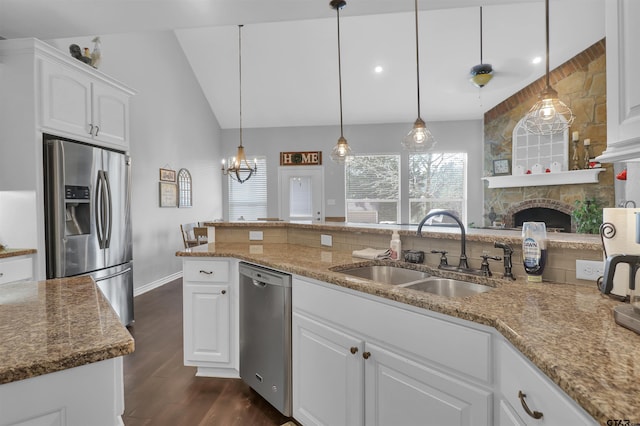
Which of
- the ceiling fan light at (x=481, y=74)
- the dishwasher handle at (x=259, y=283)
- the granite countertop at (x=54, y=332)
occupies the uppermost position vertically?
the ceiling fan light at (x=481, y=74)

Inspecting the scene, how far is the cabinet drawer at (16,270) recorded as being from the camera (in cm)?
233

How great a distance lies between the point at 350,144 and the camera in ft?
24.5

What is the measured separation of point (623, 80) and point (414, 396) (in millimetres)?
1228

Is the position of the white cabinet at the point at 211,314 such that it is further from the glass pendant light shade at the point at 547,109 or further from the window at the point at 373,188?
the window at the point at 373,188

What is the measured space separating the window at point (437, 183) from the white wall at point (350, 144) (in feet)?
0.39

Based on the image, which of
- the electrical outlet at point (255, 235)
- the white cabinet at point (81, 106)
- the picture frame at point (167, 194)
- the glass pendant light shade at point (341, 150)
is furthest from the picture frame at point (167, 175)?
the glass pendant light shade at point (341, 150)

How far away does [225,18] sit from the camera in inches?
105

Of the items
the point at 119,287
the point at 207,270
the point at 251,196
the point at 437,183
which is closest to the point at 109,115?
the point at 119,287

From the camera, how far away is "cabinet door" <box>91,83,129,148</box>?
10.1 ft

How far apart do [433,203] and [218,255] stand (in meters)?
5.72

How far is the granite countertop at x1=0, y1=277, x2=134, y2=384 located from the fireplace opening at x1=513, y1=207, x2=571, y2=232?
593 centimetres

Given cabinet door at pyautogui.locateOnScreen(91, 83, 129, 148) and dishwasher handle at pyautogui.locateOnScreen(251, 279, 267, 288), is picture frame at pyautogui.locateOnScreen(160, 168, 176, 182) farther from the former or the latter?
dishwasher handle at pyautogui.locateOnScreen(251, 279, 267, 288)

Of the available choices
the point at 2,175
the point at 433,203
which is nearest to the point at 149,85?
the point at 2,175

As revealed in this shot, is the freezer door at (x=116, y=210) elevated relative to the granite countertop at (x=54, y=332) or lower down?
elevated
